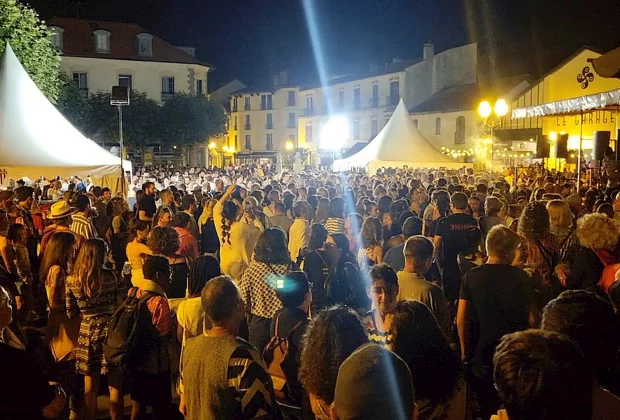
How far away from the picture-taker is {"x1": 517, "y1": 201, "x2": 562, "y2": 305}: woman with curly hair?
502 centimetres

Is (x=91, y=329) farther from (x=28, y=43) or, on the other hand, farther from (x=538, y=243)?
(x=28, y=43)

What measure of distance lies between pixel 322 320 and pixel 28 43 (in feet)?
86.1

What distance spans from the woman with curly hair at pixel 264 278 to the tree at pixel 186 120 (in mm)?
46821

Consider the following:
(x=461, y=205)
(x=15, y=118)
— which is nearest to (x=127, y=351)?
(x=461, y=205)

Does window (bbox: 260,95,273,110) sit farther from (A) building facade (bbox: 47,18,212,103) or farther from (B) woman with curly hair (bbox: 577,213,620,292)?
(B) woman with curly hair (bbox: 577,213,620,292)

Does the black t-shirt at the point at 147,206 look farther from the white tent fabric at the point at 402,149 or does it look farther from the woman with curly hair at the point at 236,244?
the white tent fabric at the point at 402,149

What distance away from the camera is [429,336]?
2.81m

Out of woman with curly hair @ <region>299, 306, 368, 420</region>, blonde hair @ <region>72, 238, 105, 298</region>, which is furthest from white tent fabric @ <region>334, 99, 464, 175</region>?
woman with curly hair @ <region>299, 306, 368, 420</region>

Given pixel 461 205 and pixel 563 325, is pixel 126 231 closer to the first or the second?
pixel 461 205

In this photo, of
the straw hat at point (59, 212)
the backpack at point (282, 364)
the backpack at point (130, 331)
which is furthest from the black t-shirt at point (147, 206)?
the backpack at point (282, 364)

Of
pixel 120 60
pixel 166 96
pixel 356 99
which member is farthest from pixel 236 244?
pixel 356 99

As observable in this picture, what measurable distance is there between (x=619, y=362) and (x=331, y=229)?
466 cm

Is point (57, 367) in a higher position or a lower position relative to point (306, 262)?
lower

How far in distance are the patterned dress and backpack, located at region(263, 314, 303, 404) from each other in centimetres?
172
